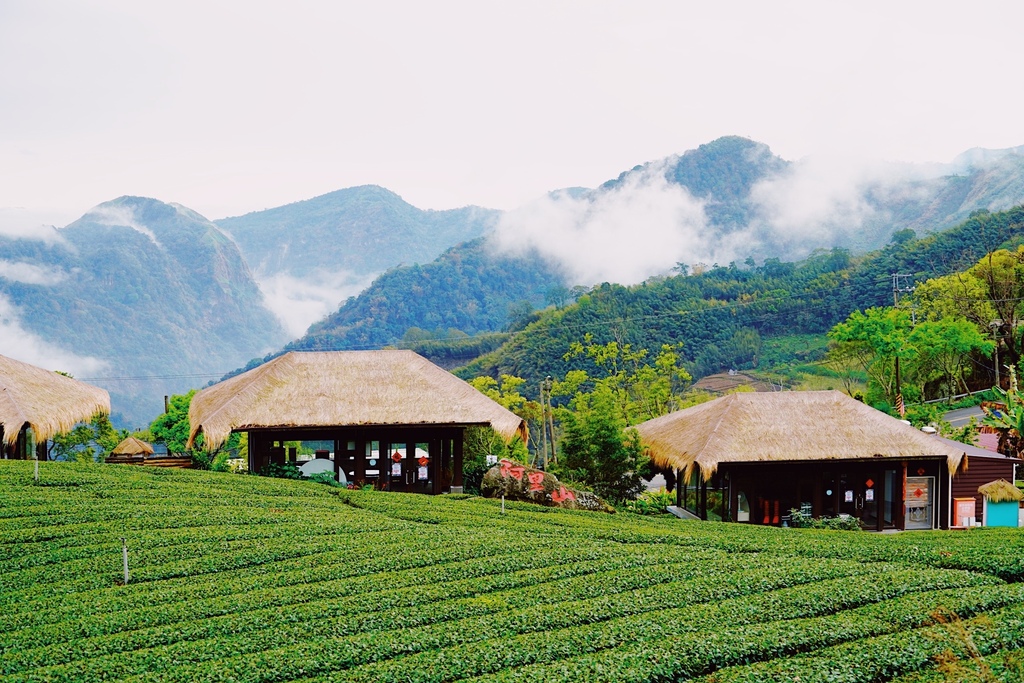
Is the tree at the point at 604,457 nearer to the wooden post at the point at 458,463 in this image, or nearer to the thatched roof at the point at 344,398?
the thatched roof at the point at 344,398

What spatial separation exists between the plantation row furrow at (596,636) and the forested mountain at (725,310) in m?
50.1

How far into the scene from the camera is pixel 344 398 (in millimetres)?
21703

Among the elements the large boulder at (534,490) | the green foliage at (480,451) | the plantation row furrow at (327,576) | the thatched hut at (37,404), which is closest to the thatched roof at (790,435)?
the large boulder at (534,490)

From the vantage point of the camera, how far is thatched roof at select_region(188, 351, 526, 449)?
67.7 feet

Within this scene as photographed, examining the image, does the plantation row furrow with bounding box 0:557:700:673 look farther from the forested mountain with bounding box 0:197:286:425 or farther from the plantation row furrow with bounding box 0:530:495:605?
the forested mountain with bounding box 0:197:286:425

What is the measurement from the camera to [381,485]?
72.1 ft

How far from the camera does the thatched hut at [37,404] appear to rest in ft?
61.3

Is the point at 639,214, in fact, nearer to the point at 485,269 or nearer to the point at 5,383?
the point at 485,269

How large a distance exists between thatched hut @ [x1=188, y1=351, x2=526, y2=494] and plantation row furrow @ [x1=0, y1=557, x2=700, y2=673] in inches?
358

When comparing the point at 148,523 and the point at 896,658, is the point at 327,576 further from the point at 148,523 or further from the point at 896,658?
the point at 896,658

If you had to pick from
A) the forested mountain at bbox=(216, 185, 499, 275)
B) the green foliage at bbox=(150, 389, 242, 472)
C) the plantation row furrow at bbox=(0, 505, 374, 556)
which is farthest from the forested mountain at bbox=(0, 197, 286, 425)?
the plantation row furrow at bbox=(0, 505, 374, 556)

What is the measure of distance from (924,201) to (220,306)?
116 metres

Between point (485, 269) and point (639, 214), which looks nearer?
point (485, 269)

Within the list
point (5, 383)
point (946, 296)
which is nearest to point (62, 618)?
point (5, 383)
